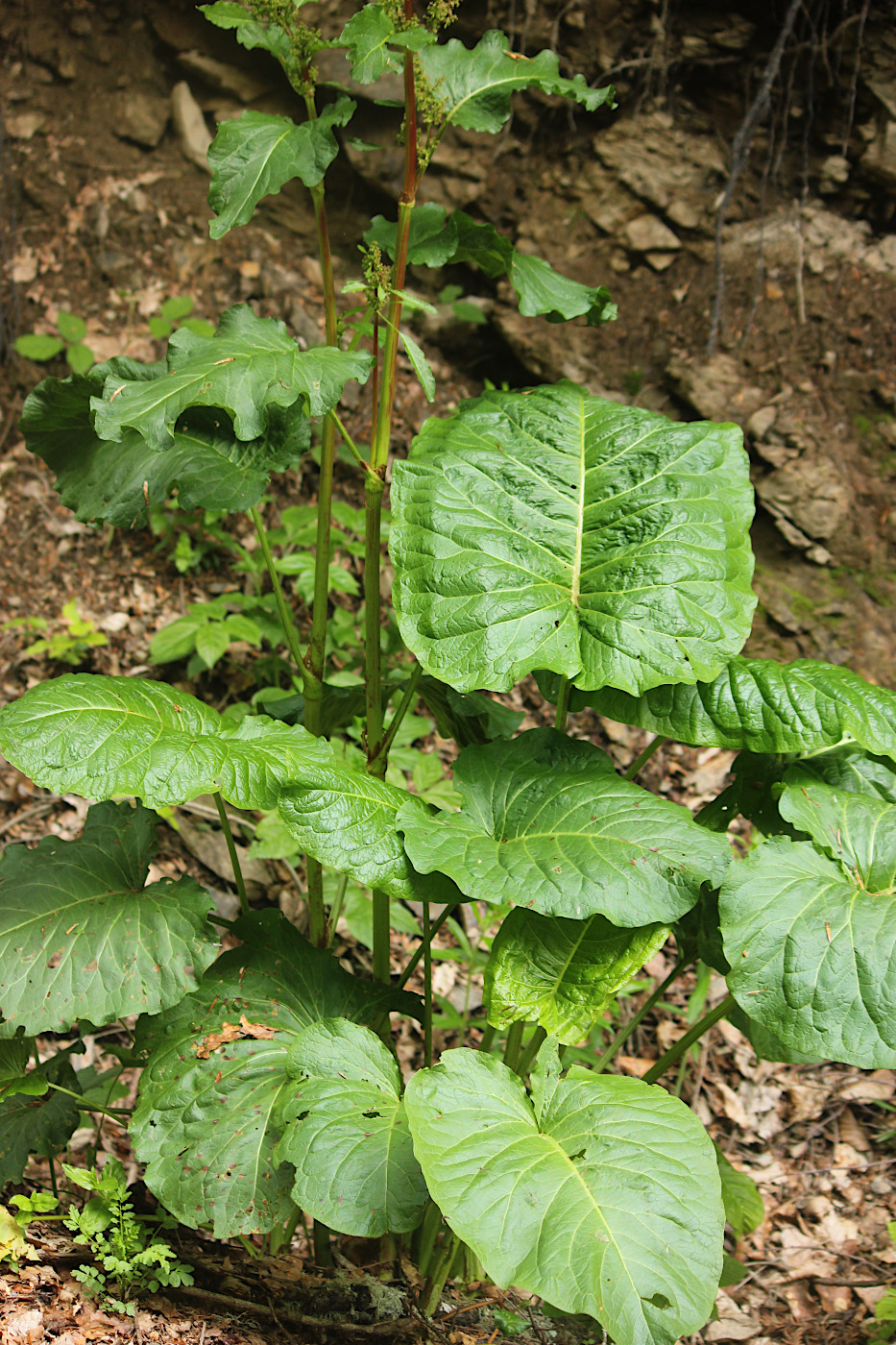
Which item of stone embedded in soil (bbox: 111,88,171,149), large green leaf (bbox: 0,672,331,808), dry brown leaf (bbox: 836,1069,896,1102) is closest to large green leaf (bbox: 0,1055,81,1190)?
large green leaf (bbox: 0,672,331,808)

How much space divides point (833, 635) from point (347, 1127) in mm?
2874

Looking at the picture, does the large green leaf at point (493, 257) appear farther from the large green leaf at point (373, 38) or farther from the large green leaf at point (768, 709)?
Result: the large green leaf at point (768, 709)

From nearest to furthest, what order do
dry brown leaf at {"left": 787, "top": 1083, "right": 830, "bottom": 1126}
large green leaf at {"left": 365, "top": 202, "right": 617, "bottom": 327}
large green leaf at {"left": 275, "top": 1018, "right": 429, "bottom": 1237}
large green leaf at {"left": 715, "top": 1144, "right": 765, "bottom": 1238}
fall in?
1. large green leaf at {"left": 275, "top": 1018, "right": 429, "bottom": 1237}
2. large green leaf at {"left": 365, "top": 202, "right": 617, "bottom": 327}
3. large green leaf at {"left": 715, "top": 1144, "right": 765, "bottom": 1238}
4. dry brown leaf at {"left": 787, "top": 1083, "right": 830, "bottom": 1126}

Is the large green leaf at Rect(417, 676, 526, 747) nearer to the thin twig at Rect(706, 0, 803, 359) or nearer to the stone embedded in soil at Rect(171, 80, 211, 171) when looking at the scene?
the thin twig at Rect(706, 0, 803, 359)

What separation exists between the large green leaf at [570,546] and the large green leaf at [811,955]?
14.4 inches

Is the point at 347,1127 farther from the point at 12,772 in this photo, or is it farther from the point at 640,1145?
the point at 12,772

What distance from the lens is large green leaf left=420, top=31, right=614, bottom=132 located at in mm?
1723

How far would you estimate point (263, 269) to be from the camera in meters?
3.91

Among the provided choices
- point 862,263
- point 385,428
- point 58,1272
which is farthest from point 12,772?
point 862,263

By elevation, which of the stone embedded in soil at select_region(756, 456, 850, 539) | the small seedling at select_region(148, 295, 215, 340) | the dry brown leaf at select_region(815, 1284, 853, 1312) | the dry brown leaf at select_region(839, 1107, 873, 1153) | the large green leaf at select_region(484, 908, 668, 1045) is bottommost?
the dry brown leaf at select_region(839, 1107, 873, 1153)

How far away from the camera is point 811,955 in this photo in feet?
4.34

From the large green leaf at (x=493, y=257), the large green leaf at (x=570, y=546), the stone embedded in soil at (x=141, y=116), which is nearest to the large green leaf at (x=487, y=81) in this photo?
the large green leaf at (x=493, y=257)

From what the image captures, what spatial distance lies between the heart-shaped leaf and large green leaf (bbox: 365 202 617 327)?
0.45m

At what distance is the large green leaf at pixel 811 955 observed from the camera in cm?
129
